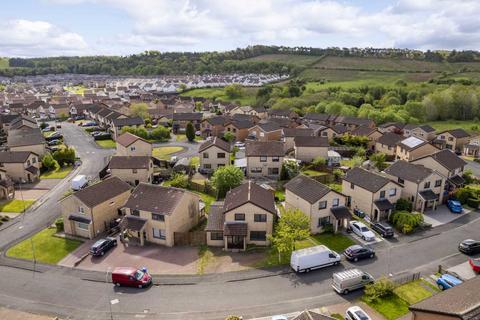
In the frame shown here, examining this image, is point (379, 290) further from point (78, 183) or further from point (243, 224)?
point (78, 183)

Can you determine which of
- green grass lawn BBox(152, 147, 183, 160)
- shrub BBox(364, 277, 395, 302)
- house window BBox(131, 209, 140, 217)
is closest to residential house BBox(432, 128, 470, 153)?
green grass lawn BBox(152, 147, 183, 160)

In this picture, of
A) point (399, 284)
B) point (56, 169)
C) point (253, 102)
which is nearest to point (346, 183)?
point (399, 284)

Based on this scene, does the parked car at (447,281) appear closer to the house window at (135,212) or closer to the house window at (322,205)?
the house window at (322,205)

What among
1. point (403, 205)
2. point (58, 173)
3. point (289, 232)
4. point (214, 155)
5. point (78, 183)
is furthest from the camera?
point (58, 173)

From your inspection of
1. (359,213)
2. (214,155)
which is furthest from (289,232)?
(214,155)

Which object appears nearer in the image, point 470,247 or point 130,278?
point 130,278

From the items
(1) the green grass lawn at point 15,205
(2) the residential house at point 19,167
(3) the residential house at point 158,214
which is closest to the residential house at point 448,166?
(3) the residential house at point 158,214

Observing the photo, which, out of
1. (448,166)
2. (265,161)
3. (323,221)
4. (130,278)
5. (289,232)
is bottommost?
(130,278)
